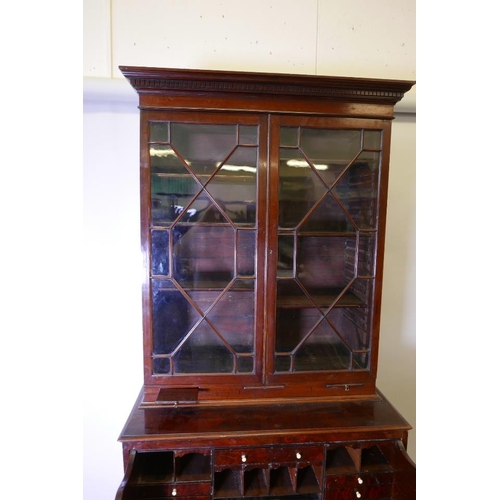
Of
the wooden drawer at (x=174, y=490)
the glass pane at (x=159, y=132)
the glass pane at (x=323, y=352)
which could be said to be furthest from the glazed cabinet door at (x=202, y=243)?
the wooden drawer at (x=174, y=490)

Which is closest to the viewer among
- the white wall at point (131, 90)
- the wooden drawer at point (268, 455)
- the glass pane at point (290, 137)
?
the wooden drawer at point (268, 455)

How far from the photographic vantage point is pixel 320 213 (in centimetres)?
107

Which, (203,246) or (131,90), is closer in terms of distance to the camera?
(203,246)

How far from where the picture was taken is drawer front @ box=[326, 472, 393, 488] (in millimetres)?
954

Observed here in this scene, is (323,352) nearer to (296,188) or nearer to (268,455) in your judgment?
(268,455)

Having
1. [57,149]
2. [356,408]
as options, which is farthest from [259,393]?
[57,149]

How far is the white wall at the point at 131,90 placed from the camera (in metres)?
1.21

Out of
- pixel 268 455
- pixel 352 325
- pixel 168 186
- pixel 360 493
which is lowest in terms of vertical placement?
pixel 360 493

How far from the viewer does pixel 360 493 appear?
3.18 feet

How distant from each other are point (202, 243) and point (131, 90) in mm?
708

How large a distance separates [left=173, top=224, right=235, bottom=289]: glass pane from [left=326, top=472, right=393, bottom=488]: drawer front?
74 centimetres

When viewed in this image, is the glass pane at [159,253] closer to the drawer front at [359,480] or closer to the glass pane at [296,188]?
the glass pane at [296,188]

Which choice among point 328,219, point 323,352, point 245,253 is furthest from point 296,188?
point 323,352
